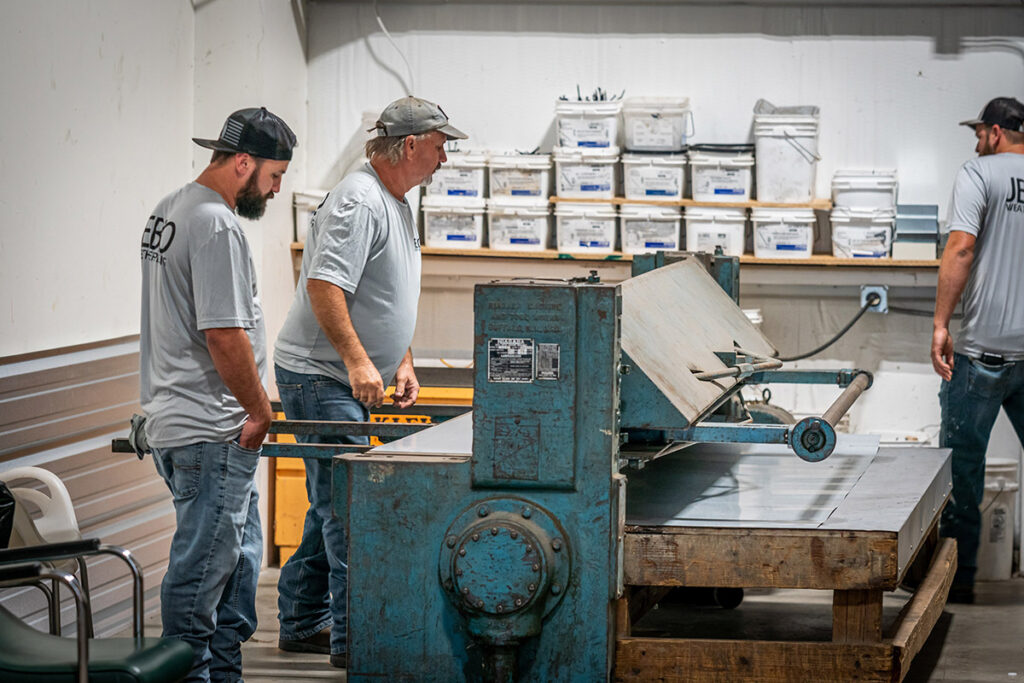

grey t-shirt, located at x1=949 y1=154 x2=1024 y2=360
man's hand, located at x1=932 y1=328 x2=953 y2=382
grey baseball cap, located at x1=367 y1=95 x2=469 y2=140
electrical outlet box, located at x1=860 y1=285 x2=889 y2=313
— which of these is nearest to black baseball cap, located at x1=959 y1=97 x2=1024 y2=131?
grey t-shirt, located at x1=949 y1=154 x2=1024 y2=360

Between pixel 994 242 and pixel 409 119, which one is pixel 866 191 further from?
pixel 409 119

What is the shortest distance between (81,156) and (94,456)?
1.07m

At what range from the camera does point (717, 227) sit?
5988 mm

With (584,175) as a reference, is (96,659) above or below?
Answer: below

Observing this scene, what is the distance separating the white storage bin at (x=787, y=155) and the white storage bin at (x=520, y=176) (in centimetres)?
99

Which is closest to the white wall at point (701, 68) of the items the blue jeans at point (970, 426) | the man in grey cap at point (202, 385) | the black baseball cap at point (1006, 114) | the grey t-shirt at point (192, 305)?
the black baseball cap at point (1006, 114)

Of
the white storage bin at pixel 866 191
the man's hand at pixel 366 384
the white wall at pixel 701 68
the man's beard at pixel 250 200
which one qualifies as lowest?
the man's hand at pixel 366 384

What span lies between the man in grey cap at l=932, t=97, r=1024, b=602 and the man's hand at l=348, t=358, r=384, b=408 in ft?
7.79

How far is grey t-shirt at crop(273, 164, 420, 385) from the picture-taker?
157 inches

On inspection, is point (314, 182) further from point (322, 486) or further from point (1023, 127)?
point (1023, 127)

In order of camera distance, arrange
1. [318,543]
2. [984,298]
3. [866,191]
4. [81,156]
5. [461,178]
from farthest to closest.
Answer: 1. [461,178]
2. [866,191]
3. [984,298]
4. [81,156]
5. [318,543]

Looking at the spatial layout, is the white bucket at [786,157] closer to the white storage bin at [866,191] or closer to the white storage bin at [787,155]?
the white storage bin at [787,155]

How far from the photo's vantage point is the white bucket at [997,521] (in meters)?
5.71

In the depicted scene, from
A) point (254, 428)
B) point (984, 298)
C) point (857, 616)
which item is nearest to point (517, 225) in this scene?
point (984, 298)
